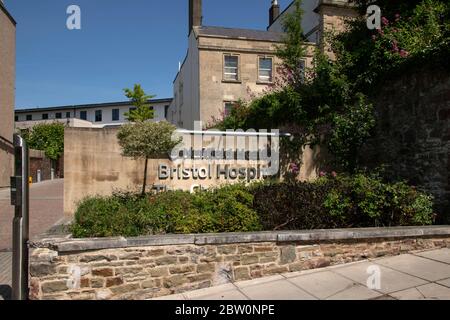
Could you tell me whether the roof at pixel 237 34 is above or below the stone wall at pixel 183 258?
above

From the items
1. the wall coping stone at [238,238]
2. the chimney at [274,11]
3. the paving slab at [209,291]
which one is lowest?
the paving slab at [209,291]

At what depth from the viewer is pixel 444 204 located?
8.39 m

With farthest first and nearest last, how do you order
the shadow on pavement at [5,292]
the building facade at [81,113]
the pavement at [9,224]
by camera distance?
the building facade at [81,113] < the pavement at [9,224] < the shadow on pavement at [5,292]

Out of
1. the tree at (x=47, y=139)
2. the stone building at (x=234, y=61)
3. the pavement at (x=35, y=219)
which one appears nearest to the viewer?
the pavement at (x=35, y=219)

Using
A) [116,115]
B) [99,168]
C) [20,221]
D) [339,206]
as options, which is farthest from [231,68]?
[116,115]

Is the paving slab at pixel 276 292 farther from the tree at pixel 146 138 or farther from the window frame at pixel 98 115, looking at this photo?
the window frame at pixel 98 115

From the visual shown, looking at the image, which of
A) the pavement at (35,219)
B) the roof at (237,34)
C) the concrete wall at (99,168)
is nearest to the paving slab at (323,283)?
the concrete wall at (99,168)

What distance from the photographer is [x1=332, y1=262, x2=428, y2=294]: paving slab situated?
18.2 ft

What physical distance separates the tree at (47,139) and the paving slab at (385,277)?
4063 cm

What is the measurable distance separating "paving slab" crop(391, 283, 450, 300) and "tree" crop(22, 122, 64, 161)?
137ft

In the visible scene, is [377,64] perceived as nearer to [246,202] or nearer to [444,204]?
[444,204]

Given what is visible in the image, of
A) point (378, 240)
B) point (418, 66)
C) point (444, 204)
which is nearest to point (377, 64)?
point (418, 66)

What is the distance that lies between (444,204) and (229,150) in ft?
16.5

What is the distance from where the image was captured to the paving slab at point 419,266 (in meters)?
5.85
